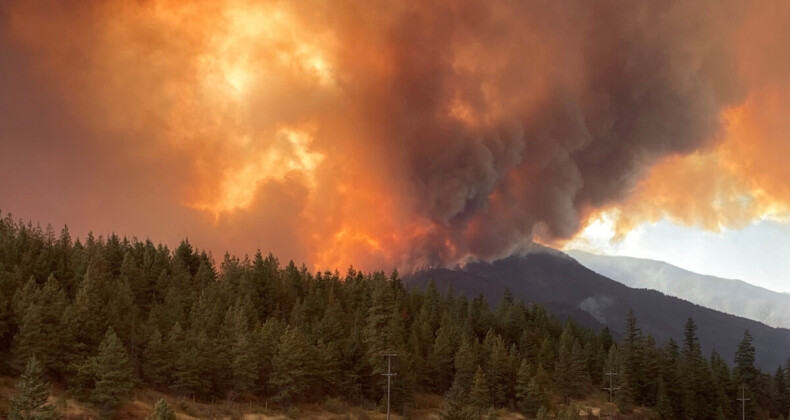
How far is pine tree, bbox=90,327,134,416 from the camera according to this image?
83.4 metres

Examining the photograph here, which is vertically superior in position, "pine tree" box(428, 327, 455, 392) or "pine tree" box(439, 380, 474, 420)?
"pine tree" box(428, 327, 455, 392)

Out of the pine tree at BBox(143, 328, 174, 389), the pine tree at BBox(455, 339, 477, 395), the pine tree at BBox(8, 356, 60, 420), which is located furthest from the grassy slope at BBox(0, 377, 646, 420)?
the pine tree at BBox(8, 356, 60, 420)

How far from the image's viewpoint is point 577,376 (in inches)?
5738

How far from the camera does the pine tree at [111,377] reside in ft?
274

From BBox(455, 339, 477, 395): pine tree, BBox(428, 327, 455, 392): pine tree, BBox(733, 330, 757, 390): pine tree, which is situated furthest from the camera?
BBox(733, 330, 757, 390): pine tree

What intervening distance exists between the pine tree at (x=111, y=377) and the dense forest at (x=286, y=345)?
7.0 inches

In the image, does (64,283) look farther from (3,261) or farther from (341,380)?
(341,380)

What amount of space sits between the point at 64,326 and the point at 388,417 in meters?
46.0

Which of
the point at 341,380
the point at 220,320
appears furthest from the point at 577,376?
the point at 220,320

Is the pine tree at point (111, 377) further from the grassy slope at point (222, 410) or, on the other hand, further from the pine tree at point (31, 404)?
the pine tree at point (31, 404)

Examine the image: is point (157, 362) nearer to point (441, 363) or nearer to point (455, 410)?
point (455, 410)

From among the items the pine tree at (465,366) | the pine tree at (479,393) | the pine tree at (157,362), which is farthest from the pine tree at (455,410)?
the pine tree at (157,362)

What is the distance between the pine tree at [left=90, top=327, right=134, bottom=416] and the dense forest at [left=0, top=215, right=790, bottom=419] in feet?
0.58

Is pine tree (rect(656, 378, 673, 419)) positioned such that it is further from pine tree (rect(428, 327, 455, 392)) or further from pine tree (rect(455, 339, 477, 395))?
pine tree (rect(428, 327, 455, 392))
